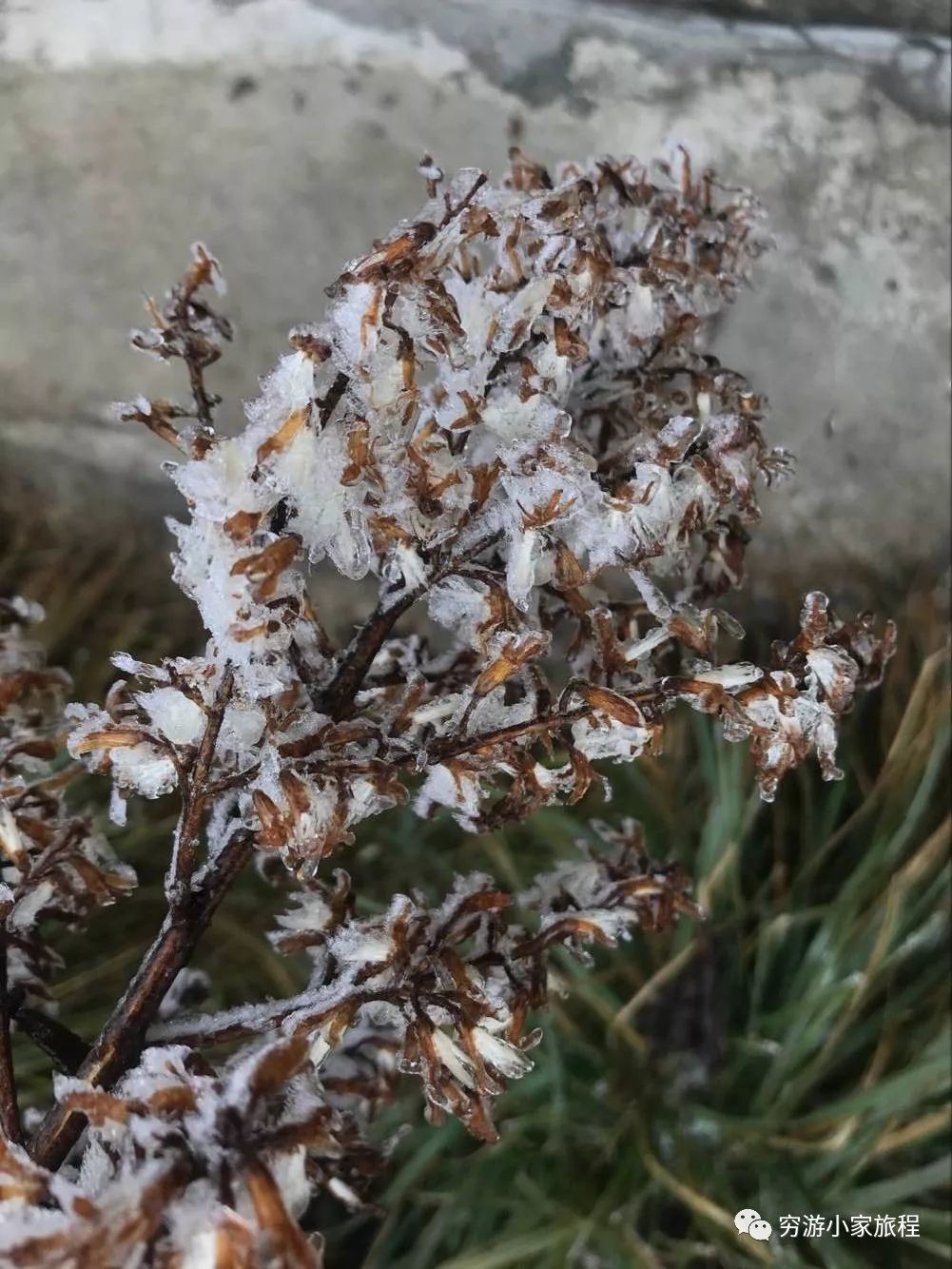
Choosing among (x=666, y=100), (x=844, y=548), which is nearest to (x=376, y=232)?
(x=666, y=100)

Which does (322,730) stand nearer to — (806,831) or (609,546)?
(609,546)

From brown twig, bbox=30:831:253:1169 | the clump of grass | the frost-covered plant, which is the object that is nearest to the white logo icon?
the clump of grass

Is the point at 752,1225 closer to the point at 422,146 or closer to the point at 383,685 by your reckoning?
the point at 383,685

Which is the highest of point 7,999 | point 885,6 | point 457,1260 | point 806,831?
point 885,6

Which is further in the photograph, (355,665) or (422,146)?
Result: (422,146)

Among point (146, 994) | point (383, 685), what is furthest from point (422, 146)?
point (146, 994)

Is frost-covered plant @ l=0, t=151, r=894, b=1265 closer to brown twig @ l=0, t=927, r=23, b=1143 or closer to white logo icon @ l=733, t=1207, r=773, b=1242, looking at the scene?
brown twig @ l=0, t=927, r=23, b=1143
